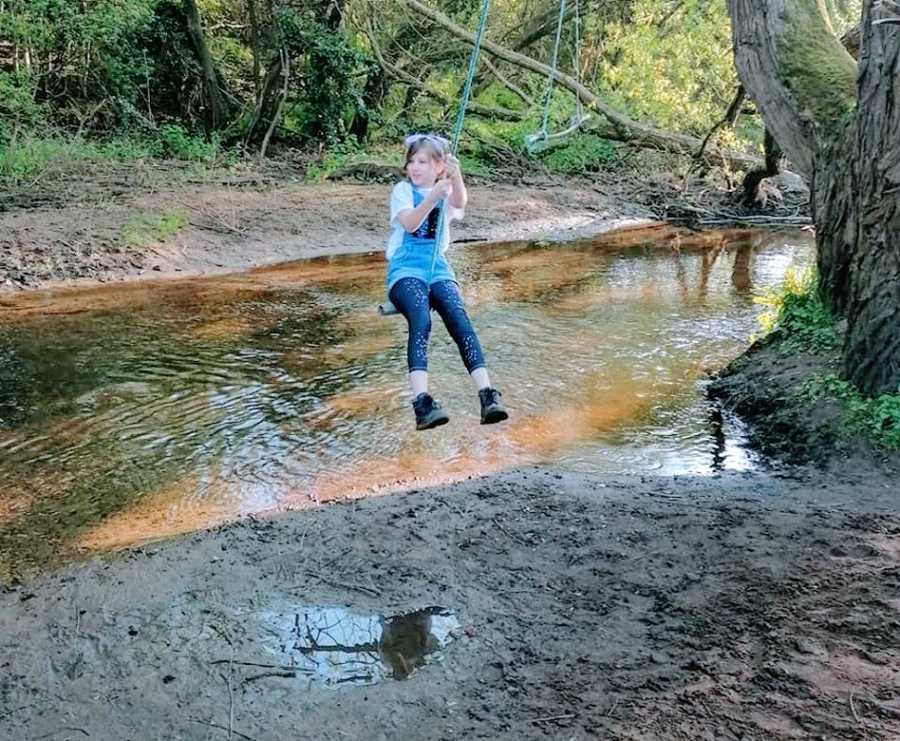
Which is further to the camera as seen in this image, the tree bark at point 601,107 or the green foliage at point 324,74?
the tree bark at point 601,107

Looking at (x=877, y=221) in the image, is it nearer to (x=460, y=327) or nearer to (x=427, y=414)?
(x=460, y=327)

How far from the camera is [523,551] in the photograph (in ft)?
14.0

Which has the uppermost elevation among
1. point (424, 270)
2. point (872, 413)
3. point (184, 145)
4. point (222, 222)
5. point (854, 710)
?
point (184, 145)

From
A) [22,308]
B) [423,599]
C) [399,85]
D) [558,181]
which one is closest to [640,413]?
[423,599]

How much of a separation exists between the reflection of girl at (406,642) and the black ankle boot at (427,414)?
1.37 m

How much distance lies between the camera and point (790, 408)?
606 centimetres

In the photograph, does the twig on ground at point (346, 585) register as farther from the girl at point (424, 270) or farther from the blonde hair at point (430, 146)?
the blonde hair at point (430, 146)

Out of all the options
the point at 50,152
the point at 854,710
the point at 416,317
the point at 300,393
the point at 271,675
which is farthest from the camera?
the point at 50,152

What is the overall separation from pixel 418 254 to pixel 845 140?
3167 mm

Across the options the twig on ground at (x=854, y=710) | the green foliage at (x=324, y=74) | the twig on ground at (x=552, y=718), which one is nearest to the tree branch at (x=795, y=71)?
the twig on ground at (x=854, y=710)

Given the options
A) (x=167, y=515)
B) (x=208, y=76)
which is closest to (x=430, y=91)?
(x=208, y=76)

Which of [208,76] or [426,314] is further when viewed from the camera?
[208,76]

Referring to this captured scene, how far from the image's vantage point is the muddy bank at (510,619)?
3.09m

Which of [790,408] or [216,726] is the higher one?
[790,408]
